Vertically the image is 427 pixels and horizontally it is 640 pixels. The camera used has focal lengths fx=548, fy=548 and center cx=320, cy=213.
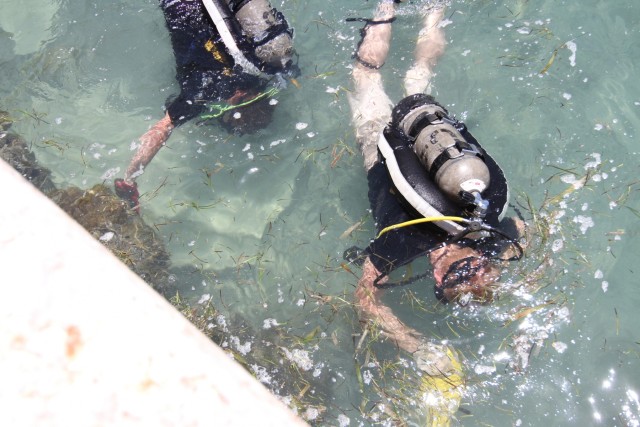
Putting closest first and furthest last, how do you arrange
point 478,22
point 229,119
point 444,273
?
1. point 444,273
2. point 229,119
3. point 478,22

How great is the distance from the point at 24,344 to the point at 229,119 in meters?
4.38

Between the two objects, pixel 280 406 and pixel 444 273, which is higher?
pixel 280 406

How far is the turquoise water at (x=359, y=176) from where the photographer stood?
4.18 meters

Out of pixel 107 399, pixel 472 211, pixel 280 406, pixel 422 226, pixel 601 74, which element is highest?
pixel 107 399

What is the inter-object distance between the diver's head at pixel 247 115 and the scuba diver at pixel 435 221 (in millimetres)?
1378

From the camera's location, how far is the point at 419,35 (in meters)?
5.87

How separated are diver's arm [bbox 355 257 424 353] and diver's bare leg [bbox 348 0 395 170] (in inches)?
43.1

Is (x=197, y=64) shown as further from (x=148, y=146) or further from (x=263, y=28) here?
(x=148, y=146)

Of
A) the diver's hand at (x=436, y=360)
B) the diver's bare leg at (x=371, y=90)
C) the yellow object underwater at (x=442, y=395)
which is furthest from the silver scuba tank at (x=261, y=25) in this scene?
the yellow object underwater at (x=442, y=395)

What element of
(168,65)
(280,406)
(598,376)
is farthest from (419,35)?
(280,406)

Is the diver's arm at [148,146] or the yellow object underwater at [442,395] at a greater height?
the diver's arm at [148,146]

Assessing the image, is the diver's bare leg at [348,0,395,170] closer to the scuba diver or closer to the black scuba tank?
the scuba diver

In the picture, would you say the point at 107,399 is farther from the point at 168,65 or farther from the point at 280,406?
the point at 168,65

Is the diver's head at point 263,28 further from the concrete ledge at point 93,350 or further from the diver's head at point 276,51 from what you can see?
the concrete ledge at point 93,350
